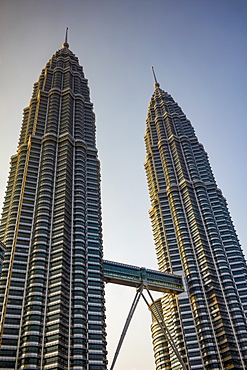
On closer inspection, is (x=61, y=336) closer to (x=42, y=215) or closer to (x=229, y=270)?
(x=42, y=215)

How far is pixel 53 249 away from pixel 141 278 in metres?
37.4

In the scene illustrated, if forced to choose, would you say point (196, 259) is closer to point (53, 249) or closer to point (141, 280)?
point (141, 280)

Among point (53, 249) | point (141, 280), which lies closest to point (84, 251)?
point (53, 249)

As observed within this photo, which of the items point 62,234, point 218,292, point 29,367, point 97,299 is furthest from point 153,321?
point 29,367

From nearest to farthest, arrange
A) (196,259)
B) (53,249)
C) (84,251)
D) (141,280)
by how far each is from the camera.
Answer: (53,249), (84,251), (141,280), (196,259)

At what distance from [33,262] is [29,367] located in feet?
103

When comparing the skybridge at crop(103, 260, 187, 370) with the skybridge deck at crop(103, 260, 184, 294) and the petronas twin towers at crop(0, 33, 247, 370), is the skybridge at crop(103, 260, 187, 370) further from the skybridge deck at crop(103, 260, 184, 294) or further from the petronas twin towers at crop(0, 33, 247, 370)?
the petronas twin towers at crop(0, 33, 247, 370)

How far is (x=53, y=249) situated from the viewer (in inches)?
4690

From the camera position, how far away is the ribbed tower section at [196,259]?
121188 millimetres

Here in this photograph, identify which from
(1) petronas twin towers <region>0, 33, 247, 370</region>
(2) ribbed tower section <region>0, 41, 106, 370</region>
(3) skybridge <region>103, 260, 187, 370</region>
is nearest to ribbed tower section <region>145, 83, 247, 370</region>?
(1) petronas twin towers <region>0, 33, 247, 370</region>

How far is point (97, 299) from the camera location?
113m

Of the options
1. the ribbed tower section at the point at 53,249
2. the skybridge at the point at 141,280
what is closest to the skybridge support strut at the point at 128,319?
the skybridge at the point at 141,280

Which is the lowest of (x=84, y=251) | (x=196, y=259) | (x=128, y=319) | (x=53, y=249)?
(x=128, y=319)

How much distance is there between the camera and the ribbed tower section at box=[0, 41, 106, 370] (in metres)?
98.0
